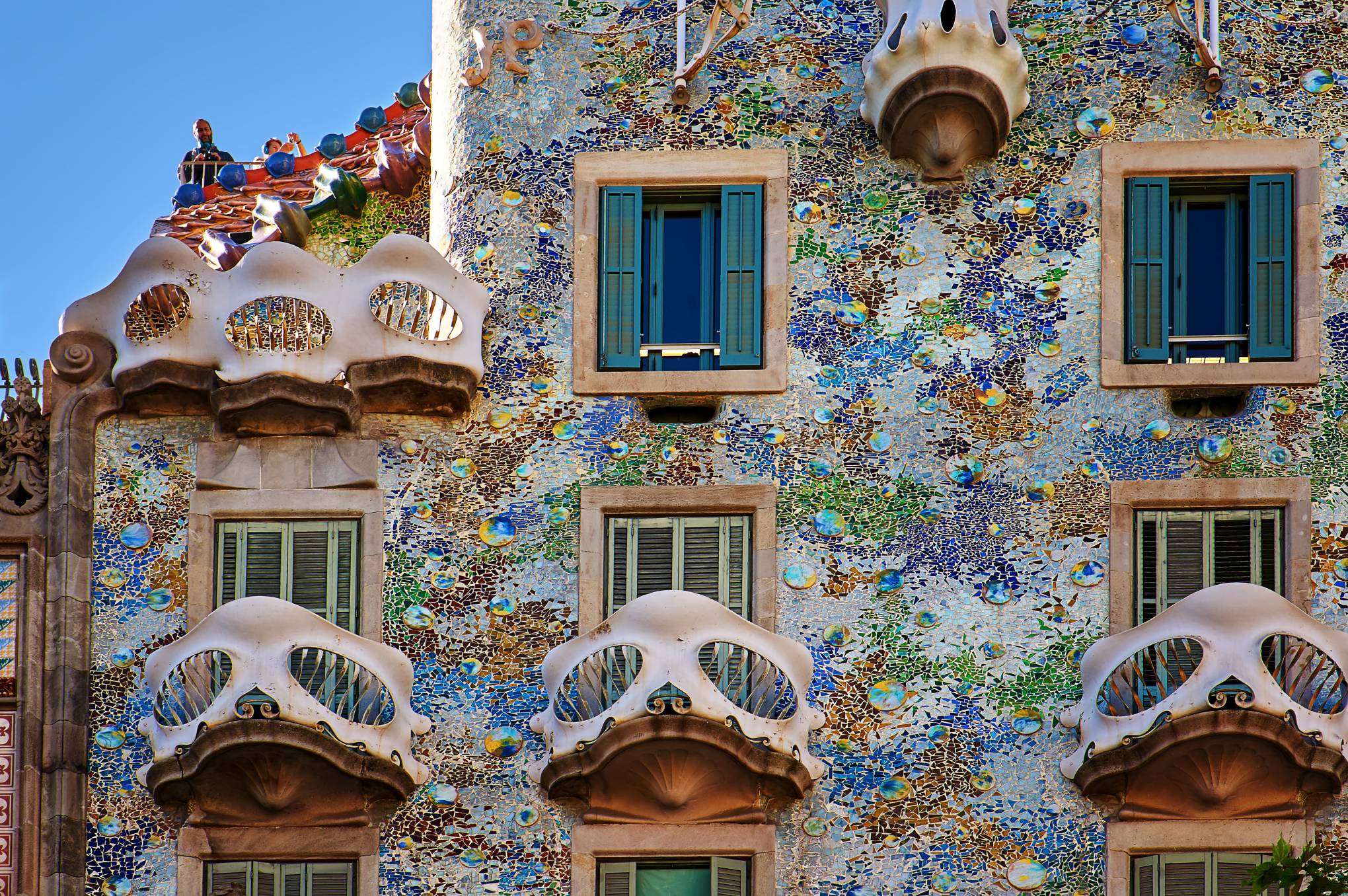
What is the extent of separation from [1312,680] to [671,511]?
199 inches

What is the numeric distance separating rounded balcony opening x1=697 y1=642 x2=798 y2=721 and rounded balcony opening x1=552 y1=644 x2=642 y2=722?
0.57 meters

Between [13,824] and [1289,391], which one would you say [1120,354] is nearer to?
[1289,391]

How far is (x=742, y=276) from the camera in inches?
1028

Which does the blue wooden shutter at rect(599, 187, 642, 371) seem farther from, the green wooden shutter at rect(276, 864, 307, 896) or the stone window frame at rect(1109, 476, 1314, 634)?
the green wooden shutter at rect(276, 864, 307, 896)

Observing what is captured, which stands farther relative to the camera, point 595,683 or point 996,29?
point 996,29

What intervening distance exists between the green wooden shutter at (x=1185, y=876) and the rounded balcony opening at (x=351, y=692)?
5.89 metres

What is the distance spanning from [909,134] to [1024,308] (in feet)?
5.52

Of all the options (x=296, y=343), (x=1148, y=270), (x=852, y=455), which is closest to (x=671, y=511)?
(x=852, y=455)

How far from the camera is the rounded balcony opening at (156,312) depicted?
2598 centimetres

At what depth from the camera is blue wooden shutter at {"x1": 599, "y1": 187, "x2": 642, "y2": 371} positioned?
26031mm

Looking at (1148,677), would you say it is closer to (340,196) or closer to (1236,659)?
(1236,659)

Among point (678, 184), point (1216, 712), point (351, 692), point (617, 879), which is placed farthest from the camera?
point (678, 184)

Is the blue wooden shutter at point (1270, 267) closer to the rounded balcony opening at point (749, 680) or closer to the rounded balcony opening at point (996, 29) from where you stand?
the rounded balcony opening at point (996, 29)

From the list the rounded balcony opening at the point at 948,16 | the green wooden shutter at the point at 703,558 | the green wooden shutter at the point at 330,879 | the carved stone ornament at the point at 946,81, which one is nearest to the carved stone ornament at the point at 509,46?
the carved stone ornament at the point at 946,81
